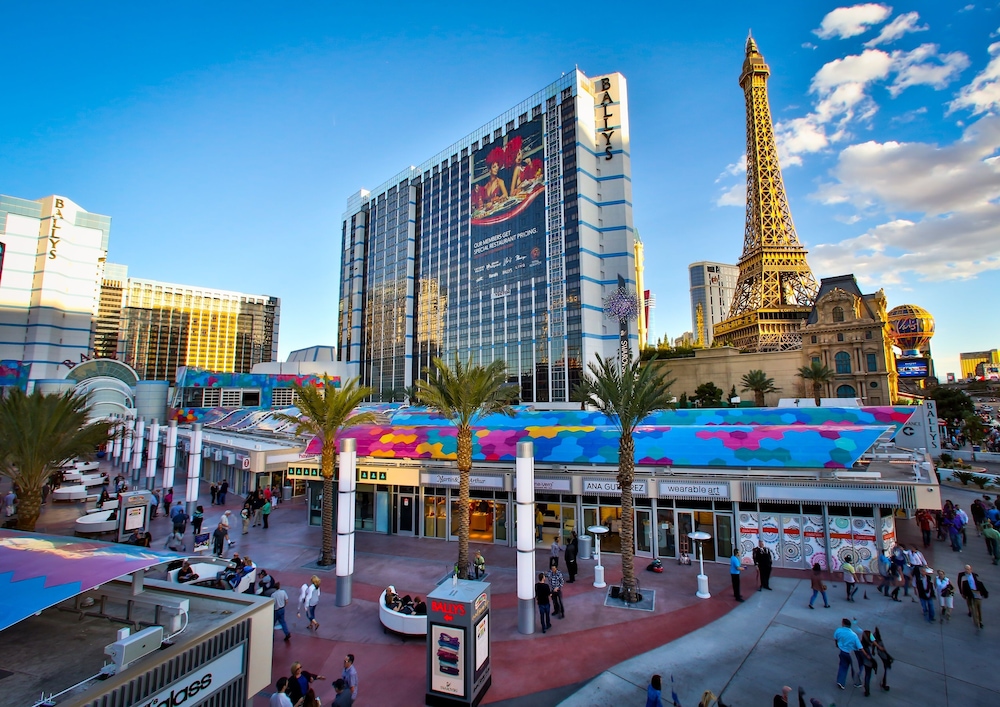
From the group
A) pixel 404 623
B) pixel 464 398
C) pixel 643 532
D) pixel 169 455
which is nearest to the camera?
pixel 404 623

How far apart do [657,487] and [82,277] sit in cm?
9807

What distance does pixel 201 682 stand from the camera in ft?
25.0

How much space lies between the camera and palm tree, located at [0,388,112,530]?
18766mm

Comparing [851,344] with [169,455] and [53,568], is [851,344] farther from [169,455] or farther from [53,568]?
[53,568]

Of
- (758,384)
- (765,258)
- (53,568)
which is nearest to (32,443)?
(53,568)

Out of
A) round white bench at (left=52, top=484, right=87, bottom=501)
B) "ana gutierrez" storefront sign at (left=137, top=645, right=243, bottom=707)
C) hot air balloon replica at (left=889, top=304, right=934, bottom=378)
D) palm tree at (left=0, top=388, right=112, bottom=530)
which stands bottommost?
round white bench at (left=52, top=484, right=87, bottom=501)

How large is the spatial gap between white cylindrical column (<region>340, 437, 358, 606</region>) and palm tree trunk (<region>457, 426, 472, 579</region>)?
3.87 metres

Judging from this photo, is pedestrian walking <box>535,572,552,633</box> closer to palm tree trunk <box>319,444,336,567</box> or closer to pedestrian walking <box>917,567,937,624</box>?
palm tree trunk <box>319,444,336,567</box>

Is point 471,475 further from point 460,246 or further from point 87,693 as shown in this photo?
point 460,246

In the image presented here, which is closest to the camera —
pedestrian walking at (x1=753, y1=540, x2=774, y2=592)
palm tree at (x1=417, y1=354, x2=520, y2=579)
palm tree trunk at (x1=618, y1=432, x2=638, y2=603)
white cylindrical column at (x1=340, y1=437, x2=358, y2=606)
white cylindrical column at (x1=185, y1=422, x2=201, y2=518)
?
palm tree trunk at (x1=618, y1=432, x2=638, y2=603)

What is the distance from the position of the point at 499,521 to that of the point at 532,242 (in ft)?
219

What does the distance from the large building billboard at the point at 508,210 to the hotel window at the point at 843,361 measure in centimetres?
4663

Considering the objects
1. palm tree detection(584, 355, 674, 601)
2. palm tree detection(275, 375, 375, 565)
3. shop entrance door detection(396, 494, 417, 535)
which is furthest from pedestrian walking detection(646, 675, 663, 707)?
shop entrance door detection(396, 494, 417, 535)

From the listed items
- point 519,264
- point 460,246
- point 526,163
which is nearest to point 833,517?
point 519,264
